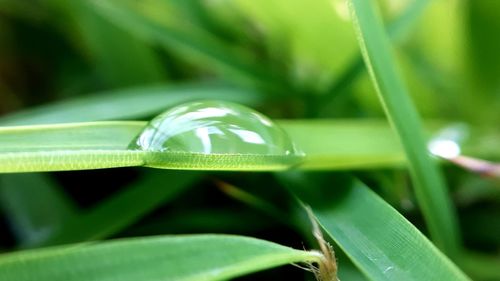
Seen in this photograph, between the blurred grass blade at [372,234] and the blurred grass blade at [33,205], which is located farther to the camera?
the blurred grass blade at [33,205]

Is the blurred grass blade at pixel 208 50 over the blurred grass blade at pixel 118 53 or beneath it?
over

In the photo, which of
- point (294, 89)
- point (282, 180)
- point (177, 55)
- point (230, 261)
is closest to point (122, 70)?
point (177, 55)

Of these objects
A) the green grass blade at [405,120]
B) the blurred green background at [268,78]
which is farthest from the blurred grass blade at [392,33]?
the green grass blade at [405,120]

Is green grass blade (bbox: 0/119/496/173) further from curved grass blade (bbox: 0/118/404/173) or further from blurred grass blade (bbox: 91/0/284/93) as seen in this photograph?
blurred grass blade (bbox: 91/0/284/93)

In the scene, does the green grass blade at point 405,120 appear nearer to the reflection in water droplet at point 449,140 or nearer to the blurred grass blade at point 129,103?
the reflection in water droplet at point 449,140

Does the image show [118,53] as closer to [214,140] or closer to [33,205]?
[33,205]

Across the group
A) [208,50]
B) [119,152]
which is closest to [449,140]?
[208,50]
